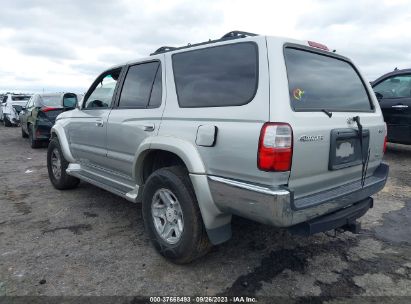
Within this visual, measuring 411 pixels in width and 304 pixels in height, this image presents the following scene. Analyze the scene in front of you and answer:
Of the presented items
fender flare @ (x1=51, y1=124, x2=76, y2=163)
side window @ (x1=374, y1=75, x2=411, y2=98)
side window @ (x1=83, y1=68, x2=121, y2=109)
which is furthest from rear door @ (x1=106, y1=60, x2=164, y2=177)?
side window @ (x1=374, y1=75, x2=411, y2=98)

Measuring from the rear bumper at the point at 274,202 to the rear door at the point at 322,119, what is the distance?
3.3 inches

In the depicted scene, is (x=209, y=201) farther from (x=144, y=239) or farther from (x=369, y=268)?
(x=369, y=268)

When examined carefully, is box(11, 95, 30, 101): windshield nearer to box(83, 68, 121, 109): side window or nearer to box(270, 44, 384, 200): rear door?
box(83, 68, 121, 109): side window

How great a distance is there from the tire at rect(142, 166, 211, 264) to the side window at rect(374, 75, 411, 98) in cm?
604

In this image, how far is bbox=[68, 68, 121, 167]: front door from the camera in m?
4.14

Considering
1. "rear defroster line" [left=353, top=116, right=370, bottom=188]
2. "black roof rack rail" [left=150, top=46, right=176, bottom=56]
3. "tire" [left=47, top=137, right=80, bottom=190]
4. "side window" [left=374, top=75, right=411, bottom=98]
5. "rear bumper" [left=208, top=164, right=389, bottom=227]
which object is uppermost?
"black roof rack rail" [left=150, top=46, right=176, bottom=56]

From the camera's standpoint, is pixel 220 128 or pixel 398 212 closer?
pixel 220 128

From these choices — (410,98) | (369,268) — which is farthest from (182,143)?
(410,98)

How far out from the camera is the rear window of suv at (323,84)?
2635 mm

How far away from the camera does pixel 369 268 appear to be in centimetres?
310

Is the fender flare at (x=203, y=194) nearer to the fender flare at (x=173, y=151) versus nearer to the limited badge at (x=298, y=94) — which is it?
the fender flare at (x=173, y=151)

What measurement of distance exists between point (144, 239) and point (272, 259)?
1301 millimetres

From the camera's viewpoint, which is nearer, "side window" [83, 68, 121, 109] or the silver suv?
the silver suv

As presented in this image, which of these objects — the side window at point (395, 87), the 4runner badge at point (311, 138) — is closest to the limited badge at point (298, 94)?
the 4runner badge at point (311, 138)
